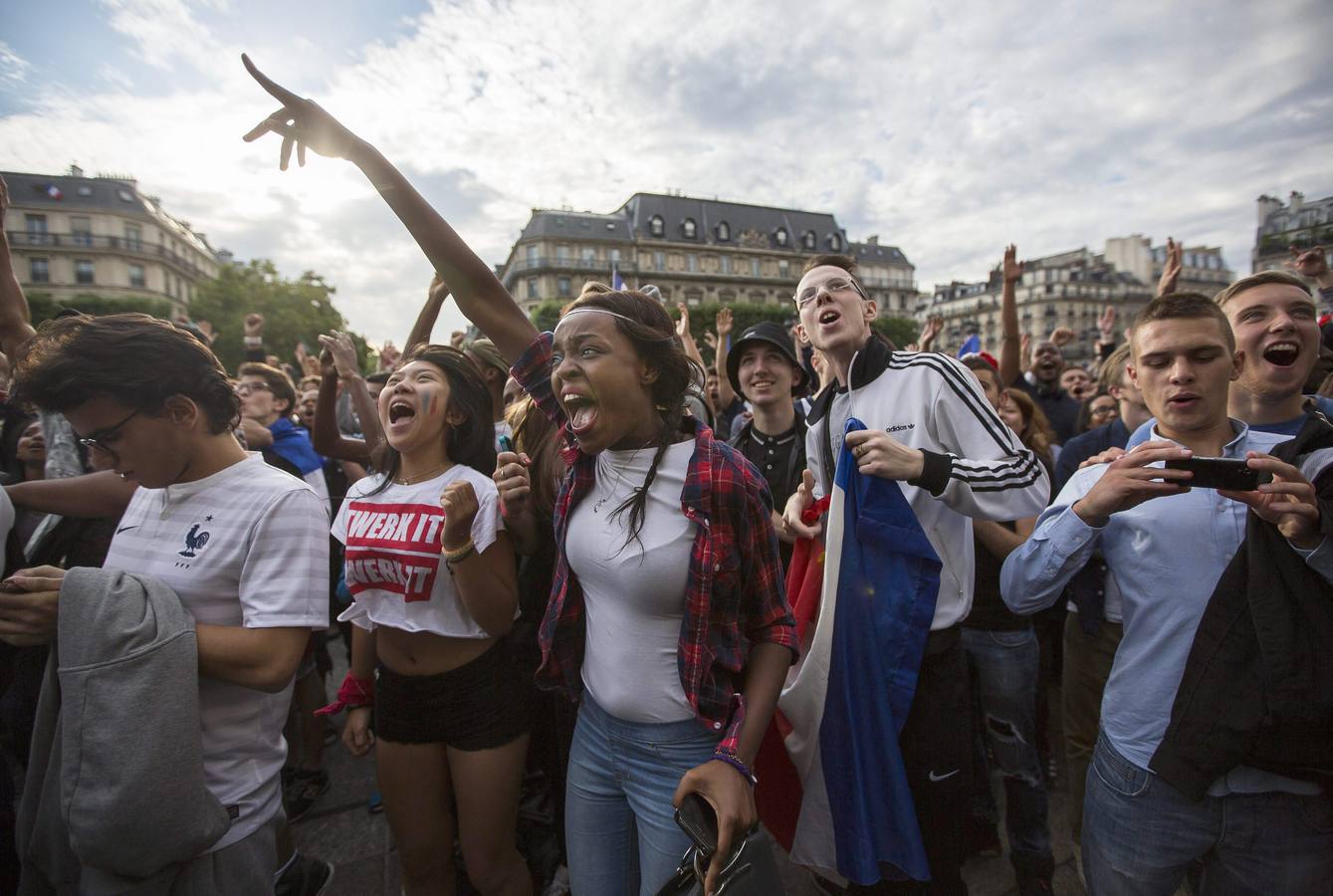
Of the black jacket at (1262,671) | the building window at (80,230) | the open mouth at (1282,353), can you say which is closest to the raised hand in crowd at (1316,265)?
the open mouth at (1282,353)

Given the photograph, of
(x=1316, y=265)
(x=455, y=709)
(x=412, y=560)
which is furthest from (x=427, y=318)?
(x=1316, y=265)

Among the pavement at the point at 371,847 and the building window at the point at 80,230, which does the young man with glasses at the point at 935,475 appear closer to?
the pavement at the point at 371,847

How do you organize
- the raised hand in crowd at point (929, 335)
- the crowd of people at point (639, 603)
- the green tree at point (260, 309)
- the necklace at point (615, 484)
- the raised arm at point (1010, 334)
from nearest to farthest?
the crowd of people at point (639, 603) < the necklace at point (615, 484) < the raised arm at point (1010, 334) < the raised hand in crowd at point (929, 335) < the green tree at point (260, 309)

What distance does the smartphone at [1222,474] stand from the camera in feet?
4.18

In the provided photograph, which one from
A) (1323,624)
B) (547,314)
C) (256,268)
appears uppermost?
(256,268)

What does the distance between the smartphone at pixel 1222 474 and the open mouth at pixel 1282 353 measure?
87cm

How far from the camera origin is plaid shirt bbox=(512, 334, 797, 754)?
1446 mm

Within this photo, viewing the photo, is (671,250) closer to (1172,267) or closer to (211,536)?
(1172,267)

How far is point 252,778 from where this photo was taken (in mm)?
1659

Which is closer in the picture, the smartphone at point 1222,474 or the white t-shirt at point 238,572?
the smartphone at point 1222,474

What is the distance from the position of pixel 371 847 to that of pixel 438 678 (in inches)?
67.2

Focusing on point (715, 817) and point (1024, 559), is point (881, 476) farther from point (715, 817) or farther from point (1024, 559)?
point (715, 817)

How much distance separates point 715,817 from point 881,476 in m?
1.13

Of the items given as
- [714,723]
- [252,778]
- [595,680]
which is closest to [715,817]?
[714,723]
